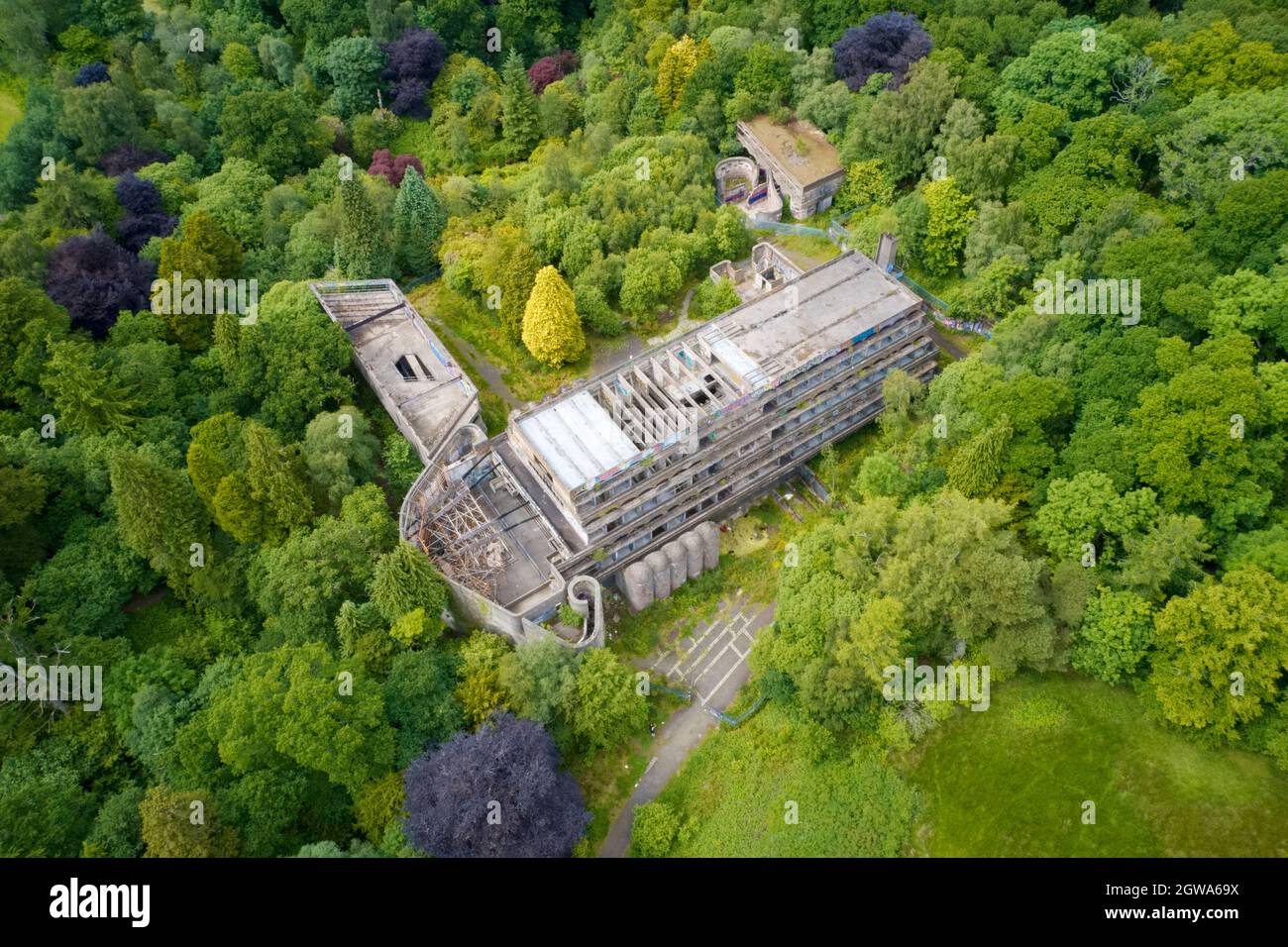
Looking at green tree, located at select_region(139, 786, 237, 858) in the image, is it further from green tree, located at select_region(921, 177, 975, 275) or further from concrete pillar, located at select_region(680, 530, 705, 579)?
green tree, located at select_region(921, 177, 975, 275)

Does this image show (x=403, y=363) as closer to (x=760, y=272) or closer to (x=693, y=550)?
(x=693, y=550)

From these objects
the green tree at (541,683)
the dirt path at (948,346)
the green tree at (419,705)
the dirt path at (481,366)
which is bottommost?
the green tree at (419,705)

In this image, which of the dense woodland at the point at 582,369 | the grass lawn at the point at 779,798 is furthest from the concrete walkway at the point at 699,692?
the dense woodland at the point at 582,369

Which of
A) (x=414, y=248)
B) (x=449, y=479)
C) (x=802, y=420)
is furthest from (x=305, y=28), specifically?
(x=802, y=420)

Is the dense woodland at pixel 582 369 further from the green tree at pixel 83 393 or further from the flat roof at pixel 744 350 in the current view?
the flat roof at pixel 744 350

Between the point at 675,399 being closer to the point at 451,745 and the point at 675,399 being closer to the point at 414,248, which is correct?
the point at 451,745

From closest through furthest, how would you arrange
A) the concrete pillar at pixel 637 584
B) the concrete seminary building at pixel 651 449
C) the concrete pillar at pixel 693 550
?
the concrete seminary building at pixel 651 449, the concrete pillar at pixel 637 584, the concrete pillar at pixel 693 550

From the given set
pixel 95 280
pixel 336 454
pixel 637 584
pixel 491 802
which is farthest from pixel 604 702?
pixel 95 280
